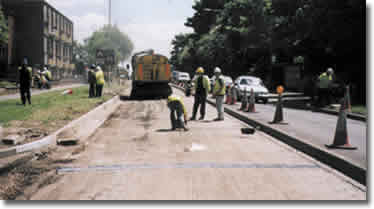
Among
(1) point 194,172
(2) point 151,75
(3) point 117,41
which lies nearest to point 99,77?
(2) point 151,75

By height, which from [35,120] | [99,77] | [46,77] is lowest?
[35,120]

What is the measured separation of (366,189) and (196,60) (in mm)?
20361

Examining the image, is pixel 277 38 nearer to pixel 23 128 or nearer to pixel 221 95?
pixel 221 95

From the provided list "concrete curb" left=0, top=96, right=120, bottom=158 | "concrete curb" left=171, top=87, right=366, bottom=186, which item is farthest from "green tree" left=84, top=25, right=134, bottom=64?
"concrete curb" left=171, top=87, right=366, bottom=186

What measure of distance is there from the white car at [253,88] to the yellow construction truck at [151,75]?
181 inches

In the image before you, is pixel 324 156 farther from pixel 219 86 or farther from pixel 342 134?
pixel 219 86

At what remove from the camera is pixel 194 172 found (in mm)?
6840

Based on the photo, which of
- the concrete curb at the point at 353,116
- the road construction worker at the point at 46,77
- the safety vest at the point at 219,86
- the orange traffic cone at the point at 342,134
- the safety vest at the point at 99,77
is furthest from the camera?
the road construction worker at the point at 46,77

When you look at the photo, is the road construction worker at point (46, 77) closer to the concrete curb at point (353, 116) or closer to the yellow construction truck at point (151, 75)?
the yellow construction truck at point (151, 75)

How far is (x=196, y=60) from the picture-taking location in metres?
25.7

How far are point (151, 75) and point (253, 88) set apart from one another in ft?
21.2

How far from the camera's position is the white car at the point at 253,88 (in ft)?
85.3

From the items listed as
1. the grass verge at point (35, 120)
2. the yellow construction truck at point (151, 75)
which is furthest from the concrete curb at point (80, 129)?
the yellow construction truck at point (151, 75)

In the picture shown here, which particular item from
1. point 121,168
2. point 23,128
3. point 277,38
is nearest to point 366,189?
point 121,168
